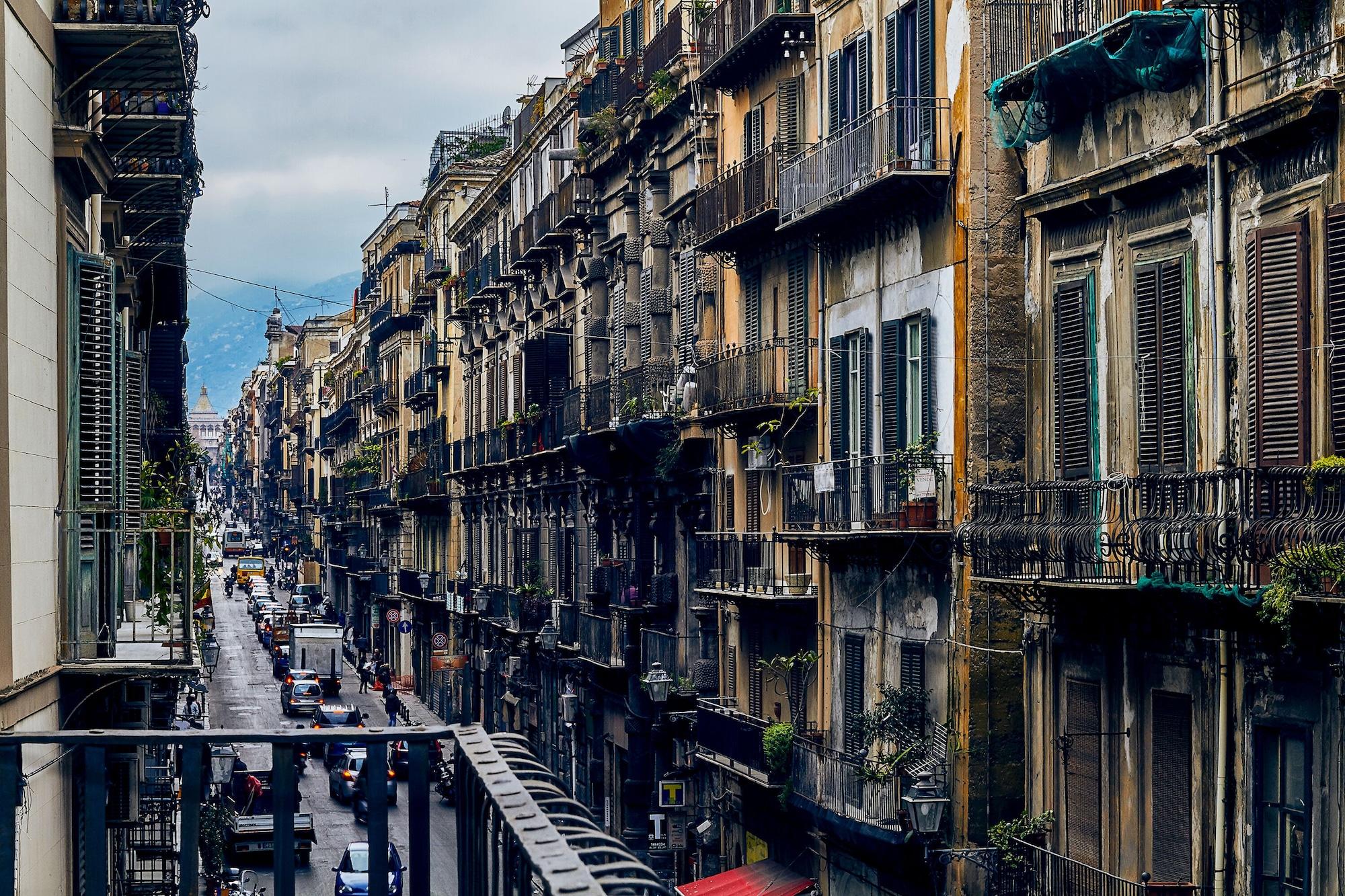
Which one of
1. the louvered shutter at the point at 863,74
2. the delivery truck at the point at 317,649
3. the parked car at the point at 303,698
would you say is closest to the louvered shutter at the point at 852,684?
the louvered shutter at the point at 863,74

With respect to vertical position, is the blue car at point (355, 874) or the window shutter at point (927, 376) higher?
the window shutter at point (927, 376)

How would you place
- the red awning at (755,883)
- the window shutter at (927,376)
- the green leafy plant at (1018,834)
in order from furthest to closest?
the red awning at (755,883) < the window shutter at (927,376) < the green leafy plant at (1018,834)

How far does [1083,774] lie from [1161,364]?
14.1ft

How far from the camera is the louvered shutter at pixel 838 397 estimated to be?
24.9 m

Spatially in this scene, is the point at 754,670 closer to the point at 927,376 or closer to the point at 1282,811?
the point at 927,376

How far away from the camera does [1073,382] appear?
18.5 metres

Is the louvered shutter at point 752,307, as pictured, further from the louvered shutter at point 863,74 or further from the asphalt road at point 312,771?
the asphalt road at point 312,771

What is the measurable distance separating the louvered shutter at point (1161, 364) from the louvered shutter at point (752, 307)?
12246mm

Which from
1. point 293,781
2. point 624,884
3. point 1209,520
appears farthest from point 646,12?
point 624,884

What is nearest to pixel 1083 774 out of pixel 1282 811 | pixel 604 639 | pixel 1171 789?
pixel 1171 789

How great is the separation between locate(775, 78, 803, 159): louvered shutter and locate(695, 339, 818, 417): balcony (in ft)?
9.47

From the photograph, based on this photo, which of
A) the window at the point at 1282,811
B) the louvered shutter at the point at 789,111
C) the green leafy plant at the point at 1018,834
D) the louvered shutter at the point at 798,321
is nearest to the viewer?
the window at the point at 1282,811

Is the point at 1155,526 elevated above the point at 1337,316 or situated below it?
below

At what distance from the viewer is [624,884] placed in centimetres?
590
